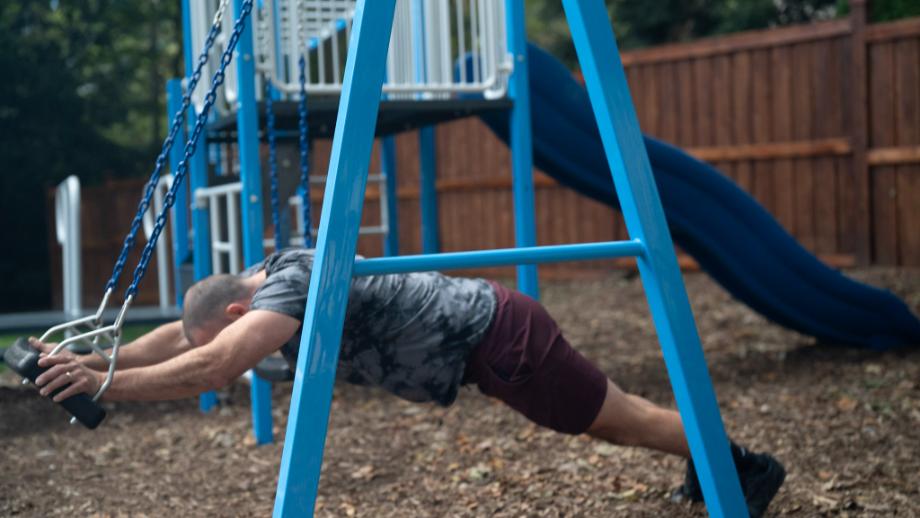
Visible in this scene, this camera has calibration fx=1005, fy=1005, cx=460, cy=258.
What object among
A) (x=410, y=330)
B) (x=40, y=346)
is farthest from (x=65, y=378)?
(x=410, y=330)

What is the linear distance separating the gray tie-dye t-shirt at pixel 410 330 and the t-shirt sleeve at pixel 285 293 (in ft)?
0.46

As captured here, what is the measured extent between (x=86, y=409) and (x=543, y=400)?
122cm

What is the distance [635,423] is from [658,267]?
67cm

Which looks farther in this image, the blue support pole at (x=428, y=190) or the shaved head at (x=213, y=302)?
the blue support pole at (x=428, y=190)

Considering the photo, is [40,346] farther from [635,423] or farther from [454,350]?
[635,423]

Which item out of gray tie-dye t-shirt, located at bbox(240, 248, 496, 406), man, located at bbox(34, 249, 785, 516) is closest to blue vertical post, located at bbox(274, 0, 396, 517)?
man, located at bbox(34, 249, 785, 516)

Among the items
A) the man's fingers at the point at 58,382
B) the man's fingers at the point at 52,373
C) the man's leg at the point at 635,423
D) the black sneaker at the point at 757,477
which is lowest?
the black sneaker at the point at 757,477

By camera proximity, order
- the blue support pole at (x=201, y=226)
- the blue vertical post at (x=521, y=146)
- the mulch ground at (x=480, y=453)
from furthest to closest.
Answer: the blue support pole at (x=201, y=226)
the blue vertical post at (x=521, y=146)
the mulch ground at (x=480, y=453)

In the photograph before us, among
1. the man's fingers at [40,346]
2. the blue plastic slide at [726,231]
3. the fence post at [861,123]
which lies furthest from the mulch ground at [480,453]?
the fence post at [861,123]

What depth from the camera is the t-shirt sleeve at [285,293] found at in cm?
240

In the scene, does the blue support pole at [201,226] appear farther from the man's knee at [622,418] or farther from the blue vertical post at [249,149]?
the man's knee at [622,418]

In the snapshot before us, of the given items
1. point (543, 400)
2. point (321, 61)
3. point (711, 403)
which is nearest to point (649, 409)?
point (543, 400)

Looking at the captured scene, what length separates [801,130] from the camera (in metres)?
8.41

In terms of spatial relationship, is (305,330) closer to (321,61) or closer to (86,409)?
(86,409)
